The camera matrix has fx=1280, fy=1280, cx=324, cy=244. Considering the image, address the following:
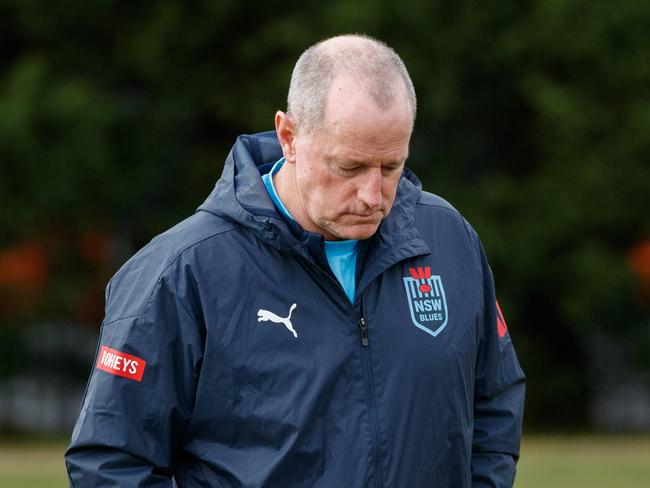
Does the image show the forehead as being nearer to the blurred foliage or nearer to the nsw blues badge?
the nsw blues badge

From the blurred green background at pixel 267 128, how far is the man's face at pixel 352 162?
47.3 ft

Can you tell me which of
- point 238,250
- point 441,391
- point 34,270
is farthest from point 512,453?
point 34,270

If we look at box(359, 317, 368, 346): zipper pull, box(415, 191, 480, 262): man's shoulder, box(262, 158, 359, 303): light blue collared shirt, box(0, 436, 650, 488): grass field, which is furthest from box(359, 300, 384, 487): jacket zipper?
box(0, 436, 650, 488): grass field

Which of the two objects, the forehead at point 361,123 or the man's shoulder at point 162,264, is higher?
the forehead at point 361,123

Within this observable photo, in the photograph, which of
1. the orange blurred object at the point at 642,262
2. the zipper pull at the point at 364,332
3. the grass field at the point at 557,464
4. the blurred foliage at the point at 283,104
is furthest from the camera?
the orange blurred object at the point at 642,262

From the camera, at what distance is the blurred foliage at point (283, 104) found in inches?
698

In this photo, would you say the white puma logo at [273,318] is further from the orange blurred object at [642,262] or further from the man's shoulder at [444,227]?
the orange blurred object at [642,262]

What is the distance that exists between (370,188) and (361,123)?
0.16 meters

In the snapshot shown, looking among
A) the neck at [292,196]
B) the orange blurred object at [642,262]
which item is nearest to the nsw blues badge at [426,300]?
the neck at [292,196]

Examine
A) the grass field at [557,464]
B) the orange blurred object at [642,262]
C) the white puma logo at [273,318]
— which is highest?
the white puma logo at [273,318]

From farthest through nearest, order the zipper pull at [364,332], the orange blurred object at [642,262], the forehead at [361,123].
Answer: the orange blurred object at [642,262], the zipper pull at [364,332], the forehead at [361,123]

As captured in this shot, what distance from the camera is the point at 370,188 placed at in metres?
2.88

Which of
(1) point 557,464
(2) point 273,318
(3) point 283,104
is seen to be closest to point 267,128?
(3) point 283,104

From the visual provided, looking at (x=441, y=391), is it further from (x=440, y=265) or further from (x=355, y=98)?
(x=355, y=98)
